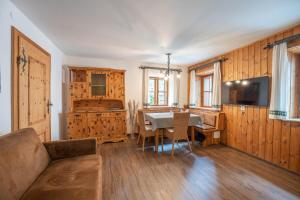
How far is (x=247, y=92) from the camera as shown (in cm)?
329

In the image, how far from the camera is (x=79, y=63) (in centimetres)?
431

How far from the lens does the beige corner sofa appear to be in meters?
1.16

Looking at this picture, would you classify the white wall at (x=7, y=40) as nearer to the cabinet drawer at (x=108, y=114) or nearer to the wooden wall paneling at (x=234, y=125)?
the cabinet drawer at (x=108, y=114)

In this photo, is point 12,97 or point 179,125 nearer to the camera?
point 12,97

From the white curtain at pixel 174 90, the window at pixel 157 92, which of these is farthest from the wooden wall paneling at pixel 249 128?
the window at pixel 157 92

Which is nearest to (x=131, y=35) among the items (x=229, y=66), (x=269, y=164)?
(x=229, y=66)

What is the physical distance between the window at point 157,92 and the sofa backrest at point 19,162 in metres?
3.73

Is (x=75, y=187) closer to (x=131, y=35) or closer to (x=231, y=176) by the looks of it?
(x=231, y=176)

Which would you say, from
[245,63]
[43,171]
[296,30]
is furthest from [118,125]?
[296,30]

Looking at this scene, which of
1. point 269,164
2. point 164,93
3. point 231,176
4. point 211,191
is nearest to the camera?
point 211,191

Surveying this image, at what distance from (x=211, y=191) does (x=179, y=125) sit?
145 centimetres

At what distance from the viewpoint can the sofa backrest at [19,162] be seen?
1.12m

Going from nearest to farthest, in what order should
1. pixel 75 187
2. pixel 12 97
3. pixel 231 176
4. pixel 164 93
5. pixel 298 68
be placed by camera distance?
1. pixel 75 187
2. pixel 12 97
3. pixel 231 176
4. pixel 298 68
5. pixel 164 93

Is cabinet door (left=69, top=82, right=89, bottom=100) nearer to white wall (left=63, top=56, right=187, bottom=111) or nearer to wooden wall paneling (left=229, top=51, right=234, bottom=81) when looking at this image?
white wall (left=63, top=56, right=187, bottom=111)
